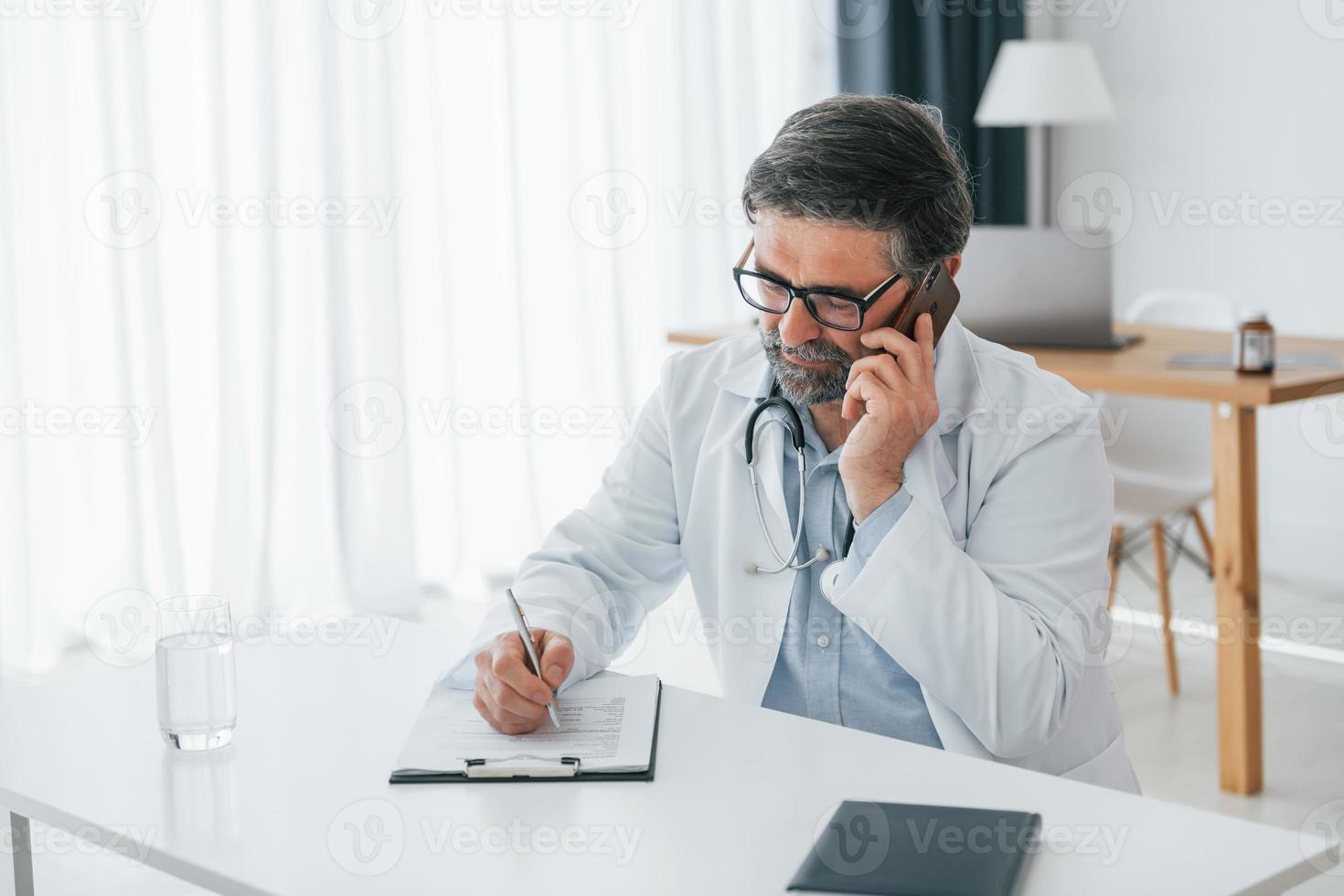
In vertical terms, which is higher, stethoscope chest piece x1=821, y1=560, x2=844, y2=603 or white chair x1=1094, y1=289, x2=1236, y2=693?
stethoscope chest piece x1=821, y1=560, x2=844, y2=603

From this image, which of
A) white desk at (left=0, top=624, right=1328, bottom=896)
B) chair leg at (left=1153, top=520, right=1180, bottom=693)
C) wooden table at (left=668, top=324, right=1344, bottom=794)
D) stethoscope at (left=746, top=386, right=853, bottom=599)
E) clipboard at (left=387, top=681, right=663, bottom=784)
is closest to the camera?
white desk at (left=0, top=624, right=1328, bottom=896)

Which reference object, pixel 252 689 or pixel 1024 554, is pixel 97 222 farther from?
pixel 1024 554

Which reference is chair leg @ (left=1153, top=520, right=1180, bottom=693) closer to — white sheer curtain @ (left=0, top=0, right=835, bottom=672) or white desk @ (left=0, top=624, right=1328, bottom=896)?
white sheer curtain @ (left=0, top=0, right=835, bottom=672)

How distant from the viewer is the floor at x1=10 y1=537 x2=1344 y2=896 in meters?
2.45

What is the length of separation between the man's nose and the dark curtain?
9.91ft

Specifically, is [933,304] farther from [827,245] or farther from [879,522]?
[879,522]

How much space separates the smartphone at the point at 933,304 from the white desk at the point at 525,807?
47 centimetres

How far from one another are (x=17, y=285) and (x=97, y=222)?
0.23 meters

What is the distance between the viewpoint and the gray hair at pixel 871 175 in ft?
4.82

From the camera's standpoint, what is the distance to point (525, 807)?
3.77ft

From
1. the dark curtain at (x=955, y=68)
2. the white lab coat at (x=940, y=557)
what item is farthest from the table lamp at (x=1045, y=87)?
the white lab coat at (x=940, y=557)

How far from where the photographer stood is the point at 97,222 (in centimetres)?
326

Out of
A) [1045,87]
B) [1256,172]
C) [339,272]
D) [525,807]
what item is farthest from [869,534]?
[1256,172]

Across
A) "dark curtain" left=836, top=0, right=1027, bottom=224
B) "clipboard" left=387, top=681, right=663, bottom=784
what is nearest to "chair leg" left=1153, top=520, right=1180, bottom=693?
"dark curtain" left=836, top=0, right=1027, bottom=224
